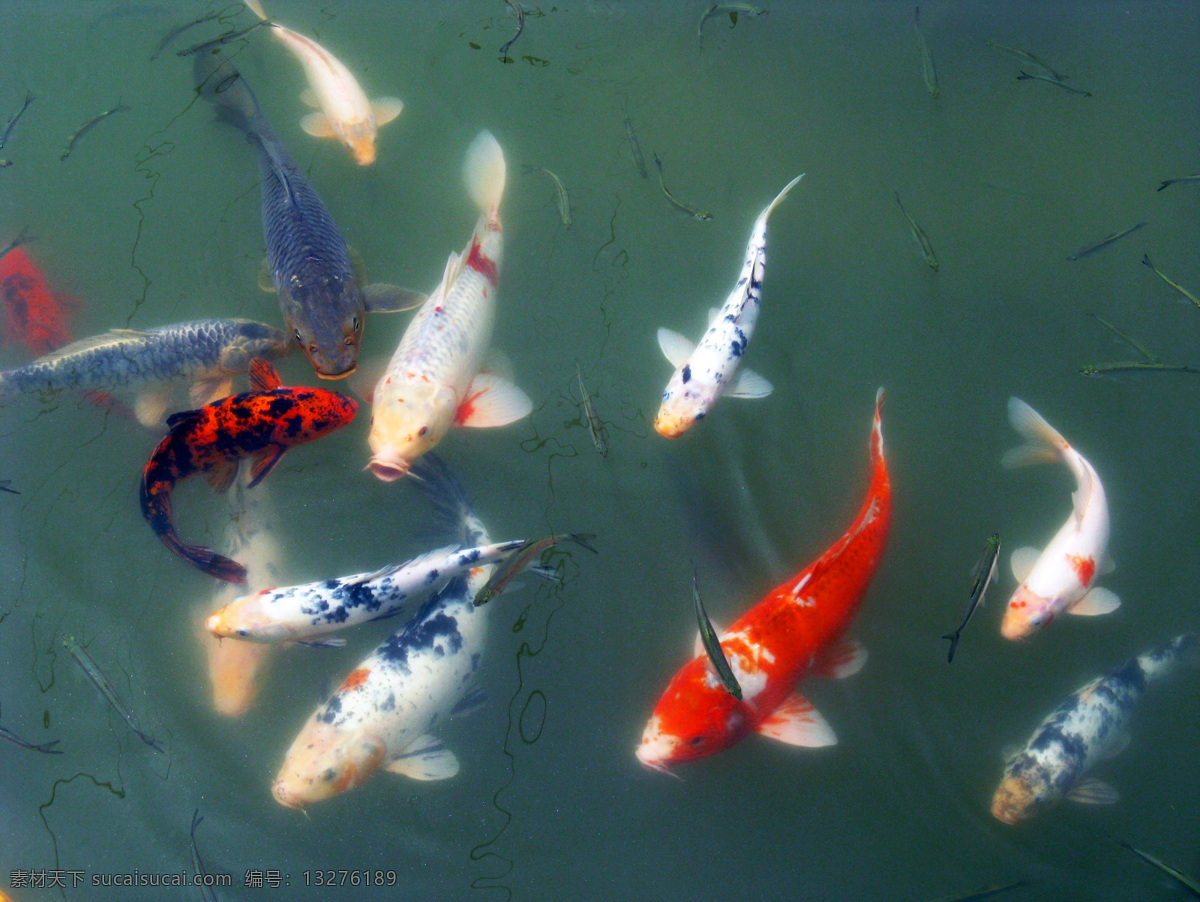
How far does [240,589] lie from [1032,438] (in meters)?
4.86

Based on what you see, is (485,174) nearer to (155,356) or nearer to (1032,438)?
Answer: (155,356)

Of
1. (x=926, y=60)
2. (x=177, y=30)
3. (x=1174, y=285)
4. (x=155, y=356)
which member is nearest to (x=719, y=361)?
(x=1174, y=285)

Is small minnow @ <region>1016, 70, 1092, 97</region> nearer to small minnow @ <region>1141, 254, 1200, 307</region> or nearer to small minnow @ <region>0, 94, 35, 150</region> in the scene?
small minnow @ <region>1141, 254, 1200, 307</region>

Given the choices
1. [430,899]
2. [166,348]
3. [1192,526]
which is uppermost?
[166,348]

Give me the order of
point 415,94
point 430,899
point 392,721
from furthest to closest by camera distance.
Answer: point 415,94 < point 430,899 < point 392,721

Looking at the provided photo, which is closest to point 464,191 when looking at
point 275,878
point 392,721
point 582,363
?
point 582,363

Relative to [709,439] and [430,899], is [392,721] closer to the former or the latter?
[430,899]

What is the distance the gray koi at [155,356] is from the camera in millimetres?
4309

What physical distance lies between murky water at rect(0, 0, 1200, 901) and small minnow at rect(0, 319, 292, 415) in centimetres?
33

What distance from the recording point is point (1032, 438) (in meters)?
4.39

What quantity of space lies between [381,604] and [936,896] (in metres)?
3.35

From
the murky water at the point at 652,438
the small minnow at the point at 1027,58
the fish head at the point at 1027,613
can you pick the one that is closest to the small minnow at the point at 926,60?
the murky water at the point at 652,438

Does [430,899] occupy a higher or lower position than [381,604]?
lower

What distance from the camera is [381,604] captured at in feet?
11.7
